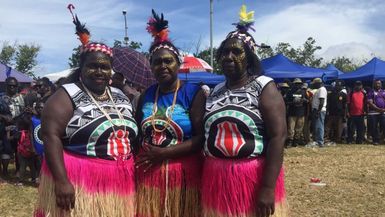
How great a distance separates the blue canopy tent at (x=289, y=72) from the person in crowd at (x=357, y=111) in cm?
208

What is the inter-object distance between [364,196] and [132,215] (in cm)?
451

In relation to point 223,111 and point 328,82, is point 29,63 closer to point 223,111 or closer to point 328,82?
point 328,82

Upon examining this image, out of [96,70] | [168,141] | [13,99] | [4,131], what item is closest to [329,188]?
[168,141]

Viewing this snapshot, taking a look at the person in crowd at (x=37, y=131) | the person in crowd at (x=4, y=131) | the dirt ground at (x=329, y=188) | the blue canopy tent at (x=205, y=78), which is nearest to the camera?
the dirt ground at (x=329, y=188)

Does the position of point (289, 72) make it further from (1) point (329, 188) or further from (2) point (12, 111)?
(2) point (12, 111)

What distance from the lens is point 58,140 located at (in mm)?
2738

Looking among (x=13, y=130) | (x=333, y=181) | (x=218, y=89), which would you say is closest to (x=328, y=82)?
(x=333, y=181)

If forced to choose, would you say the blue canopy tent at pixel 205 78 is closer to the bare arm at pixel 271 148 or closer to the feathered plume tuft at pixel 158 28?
the feathered plume tuft at pixel 158 28

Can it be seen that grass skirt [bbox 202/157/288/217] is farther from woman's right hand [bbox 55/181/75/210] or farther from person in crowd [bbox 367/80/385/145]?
person in crowd [bbox 367/80/385/145]

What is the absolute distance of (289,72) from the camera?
1418 centimetres

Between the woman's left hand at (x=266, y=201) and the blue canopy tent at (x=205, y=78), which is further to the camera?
the blue canopy tent at (x=205, y=78)

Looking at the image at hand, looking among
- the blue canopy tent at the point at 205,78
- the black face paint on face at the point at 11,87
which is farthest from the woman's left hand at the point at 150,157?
the blue canopy tent at the point at 205,78

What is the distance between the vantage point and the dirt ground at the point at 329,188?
5.75 m

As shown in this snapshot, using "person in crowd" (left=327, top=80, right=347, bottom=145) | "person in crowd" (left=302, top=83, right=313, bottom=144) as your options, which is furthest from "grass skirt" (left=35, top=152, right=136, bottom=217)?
"person in crowd" (left=327, top=80, right=347, bottom=145)
